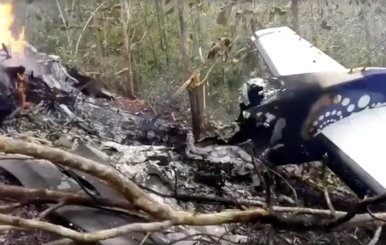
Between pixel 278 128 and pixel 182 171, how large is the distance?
0.64 m

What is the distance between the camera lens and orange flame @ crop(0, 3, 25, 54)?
518 cm

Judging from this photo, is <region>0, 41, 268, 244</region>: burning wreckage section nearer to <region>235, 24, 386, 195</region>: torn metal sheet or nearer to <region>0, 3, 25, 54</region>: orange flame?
<region>0, 3, 25, 54</region>: orange flame

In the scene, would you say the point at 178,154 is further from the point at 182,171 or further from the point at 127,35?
the point at 127,35

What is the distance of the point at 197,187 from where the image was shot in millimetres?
3334

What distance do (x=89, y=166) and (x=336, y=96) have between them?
1.87m

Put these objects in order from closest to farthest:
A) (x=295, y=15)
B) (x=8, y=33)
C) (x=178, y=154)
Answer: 1. (x=178, y=154)
2. (x=8, y=33)
3. (x=295, y=15)

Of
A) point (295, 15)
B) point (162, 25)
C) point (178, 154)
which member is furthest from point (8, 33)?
point (295, 15)

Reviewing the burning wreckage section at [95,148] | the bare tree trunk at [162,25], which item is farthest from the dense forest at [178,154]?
the bare tree trunk at [162,25]

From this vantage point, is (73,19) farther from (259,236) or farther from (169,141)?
(259,236)

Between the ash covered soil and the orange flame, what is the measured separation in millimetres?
981

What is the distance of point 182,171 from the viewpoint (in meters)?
3.45

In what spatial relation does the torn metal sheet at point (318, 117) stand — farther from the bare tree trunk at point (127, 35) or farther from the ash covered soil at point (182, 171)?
the bare tree trunk at point (127, 35)

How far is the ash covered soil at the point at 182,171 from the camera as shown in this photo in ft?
9.41

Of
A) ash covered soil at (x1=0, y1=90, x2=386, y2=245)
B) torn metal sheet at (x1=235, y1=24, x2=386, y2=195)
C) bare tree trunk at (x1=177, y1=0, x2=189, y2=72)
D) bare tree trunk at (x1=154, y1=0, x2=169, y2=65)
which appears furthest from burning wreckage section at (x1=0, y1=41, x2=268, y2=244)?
bare tree trunk at (x1=154, y1=0, x2=169, y2=65)
